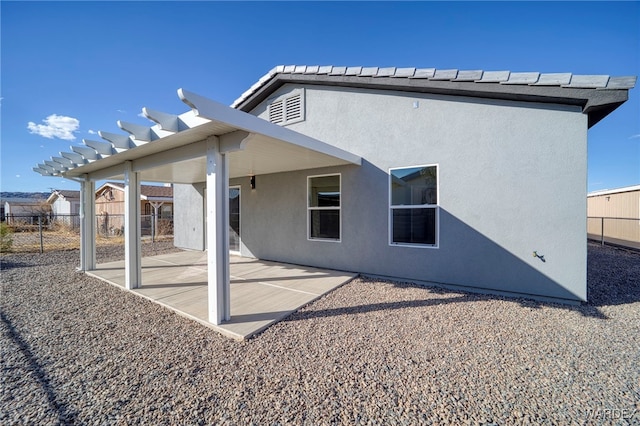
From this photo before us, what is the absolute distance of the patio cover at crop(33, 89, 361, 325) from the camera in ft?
11.0

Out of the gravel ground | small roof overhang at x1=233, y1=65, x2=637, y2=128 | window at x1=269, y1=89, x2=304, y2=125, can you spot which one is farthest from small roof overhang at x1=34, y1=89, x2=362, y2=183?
the gravel ground

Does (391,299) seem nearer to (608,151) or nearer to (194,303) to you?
(194,303)

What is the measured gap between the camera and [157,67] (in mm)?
6953

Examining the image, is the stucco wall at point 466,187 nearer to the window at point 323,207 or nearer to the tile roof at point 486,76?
the window at point 323,207

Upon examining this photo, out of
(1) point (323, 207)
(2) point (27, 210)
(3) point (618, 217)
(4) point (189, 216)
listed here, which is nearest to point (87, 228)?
(4) point (189, 216)

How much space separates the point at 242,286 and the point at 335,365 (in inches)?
132

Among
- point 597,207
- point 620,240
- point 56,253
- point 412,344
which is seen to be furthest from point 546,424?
point 597,207

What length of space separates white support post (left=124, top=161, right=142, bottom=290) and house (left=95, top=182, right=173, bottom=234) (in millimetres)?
14035

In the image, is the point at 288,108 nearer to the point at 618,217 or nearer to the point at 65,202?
the point at 618,217

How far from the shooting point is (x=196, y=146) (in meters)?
4.13

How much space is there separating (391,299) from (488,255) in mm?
2165

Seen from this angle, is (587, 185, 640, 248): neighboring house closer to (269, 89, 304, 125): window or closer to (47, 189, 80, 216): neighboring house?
(269, 89, 304, 125): window

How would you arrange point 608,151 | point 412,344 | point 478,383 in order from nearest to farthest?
point 478,383
point 412,344
point 608,151

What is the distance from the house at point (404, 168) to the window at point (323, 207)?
0.03 metres
